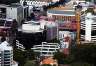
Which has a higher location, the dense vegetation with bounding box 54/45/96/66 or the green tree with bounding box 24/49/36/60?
the dense vegetation with bounding box 54/45/96/66

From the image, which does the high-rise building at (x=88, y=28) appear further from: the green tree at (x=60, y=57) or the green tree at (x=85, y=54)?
the green tree at (x=85, y=54)

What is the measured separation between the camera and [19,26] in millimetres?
19344

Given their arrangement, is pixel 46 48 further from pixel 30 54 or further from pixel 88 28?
pixel 88 28

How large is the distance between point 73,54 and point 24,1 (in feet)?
40.6

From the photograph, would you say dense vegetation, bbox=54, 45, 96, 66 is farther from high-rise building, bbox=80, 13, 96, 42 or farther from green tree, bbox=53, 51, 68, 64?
high-rise building, bbox=80, 13, 96, 42

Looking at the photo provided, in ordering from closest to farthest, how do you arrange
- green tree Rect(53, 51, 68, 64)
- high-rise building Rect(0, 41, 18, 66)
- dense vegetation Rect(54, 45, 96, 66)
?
high-rise building Rect(0, 41, 18, 66) → dense vegetation Rect(54, 45, 96, 66) → green tree Rect(53, 51, 68, 64)

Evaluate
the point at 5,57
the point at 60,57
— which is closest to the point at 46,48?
the point at 60,57

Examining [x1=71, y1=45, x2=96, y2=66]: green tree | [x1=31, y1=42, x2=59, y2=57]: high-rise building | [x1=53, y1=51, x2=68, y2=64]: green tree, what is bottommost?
[x1=31, y1=42, x2=59, y2=57]: high-rise building

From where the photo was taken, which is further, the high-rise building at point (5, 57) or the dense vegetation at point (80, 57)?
the dense vegetation at point (80, 57)

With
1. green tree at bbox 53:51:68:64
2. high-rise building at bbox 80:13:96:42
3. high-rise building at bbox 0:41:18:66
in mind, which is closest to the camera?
high-rise building at bbox 0:41:18:66

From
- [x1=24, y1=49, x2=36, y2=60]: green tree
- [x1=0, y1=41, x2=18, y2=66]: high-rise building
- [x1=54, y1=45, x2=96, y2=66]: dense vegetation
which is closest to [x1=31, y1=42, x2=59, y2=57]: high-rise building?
[x1=24, y1=49, x2=36, y2=60]: green tree

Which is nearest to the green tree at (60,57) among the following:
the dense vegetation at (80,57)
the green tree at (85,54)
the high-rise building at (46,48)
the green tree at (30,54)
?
the dense vegetation at (80,57)

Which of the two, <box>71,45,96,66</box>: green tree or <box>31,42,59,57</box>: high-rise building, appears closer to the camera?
<box>71,45,96,66</box>: green tree

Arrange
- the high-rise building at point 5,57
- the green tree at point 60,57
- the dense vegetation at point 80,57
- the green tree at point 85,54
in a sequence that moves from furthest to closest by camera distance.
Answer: the green tree at point 60,57 → the green tree at point 85,54 → the dense vegetation at point 80,57 → the high-rise building at point 5,57
